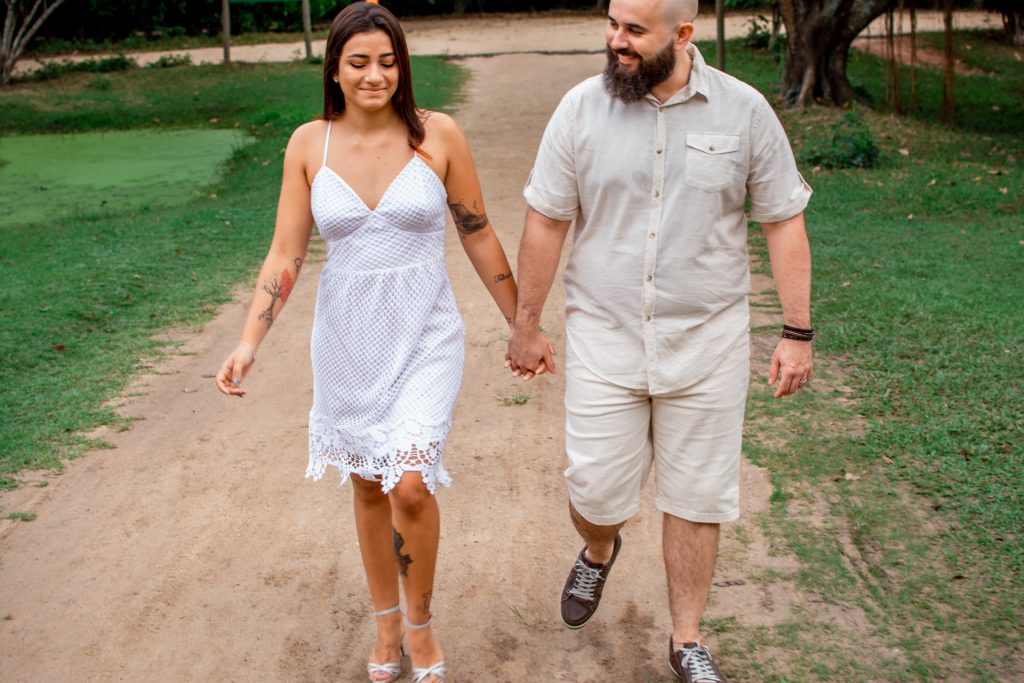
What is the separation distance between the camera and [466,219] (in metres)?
3.64

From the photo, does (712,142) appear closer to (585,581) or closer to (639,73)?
(639,73)

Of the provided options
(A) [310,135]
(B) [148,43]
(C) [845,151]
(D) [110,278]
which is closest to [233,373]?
(A) [310,135]

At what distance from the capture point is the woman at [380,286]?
3.39m

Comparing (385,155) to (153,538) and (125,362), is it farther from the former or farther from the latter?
(125,362)

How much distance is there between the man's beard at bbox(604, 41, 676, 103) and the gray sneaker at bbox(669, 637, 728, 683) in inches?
61.3

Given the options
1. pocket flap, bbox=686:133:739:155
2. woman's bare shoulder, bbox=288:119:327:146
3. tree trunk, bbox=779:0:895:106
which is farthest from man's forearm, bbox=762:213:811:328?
tree trunk, bbox=779:0:895:106

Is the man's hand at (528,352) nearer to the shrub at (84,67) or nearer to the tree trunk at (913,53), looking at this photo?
the tree trunk at (913,53)

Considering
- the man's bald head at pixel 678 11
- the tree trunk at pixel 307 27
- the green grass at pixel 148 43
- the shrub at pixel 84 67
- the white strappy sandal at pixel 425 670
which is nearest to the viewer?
the man's bald head at pixel 678 11

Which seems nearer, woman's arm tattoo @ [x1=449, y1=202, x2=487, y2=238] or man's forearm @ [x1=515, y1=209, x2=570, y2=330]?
man's forearm @ [x1=515, y1=209, x2=570, y2=330]

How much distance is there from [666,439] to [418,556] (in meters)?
0.80

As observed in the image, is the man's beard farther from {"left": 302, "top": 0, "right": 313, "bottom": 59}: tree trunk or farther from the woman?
{"left": 302, "top": 0, "right": 313, "bottom": 59}: tree trunk

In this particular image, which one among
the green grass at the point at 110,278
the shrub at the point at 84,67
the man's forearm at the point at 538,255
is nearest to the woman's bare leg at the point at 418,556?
the man's forearm at the point at 538,255

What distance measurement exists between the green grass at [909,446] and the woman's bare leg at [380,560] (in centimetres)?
101

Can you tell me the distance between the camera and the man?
3.31m
